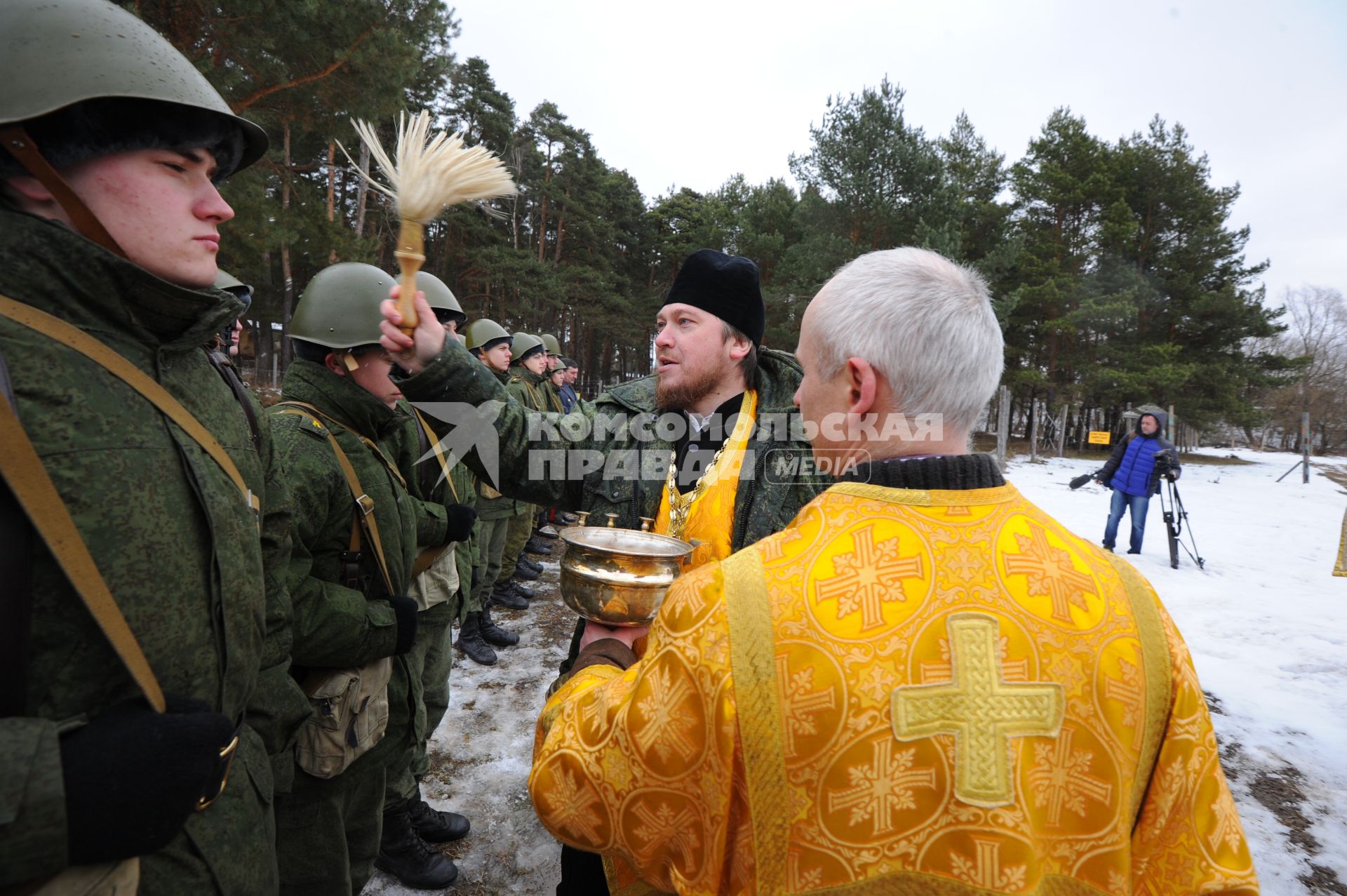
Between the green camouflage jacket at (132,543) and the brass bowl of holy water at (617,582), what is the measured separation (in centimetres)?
75

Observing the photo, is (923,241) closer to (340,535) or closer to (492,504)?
(492,504)

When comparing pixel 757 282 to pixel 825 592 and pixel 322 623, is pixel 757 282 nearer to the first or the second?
pixel 825 592

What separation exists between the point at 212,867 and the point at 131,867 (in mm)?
217

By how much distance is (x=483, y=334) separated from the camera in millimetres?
7238

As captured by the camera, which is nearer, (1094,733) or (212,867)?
(1094,733)

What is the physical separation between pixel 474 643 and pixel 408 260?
4.62 metres

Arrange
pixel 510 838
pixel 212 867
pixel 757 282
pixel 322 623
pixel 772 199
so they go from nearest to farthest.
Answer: pixel 212 867 → pixel 322 623 → pixel 757 282 → pixel 510 838 → pixel 772 199

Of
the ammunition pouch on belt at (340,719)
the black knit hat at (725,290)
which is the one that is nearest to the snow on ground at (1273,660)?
the black knit hat at (725,290)

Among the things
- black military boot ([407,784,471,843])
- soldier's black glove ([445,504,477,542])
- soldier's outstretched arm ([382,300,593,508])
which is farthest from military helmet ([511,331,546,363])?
soldier's outstretched arm ([382,300,593,508])

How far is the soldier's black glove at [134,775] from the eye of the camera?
101 cm

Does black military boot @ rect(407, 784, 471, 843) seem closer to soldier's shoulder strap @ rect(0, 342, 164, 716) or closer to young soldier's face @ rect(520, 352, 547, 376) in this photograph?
soldier's shoulder strap @ rect(0, 342, 164, 716)

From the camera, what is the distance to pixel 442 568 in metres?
3.47

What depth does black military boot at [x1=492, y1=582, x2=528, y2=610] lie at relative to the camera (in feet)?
22.4

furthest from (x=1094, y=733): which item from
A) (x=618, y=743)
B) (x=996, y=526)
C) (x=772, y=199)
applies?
(x=772, y=199)
